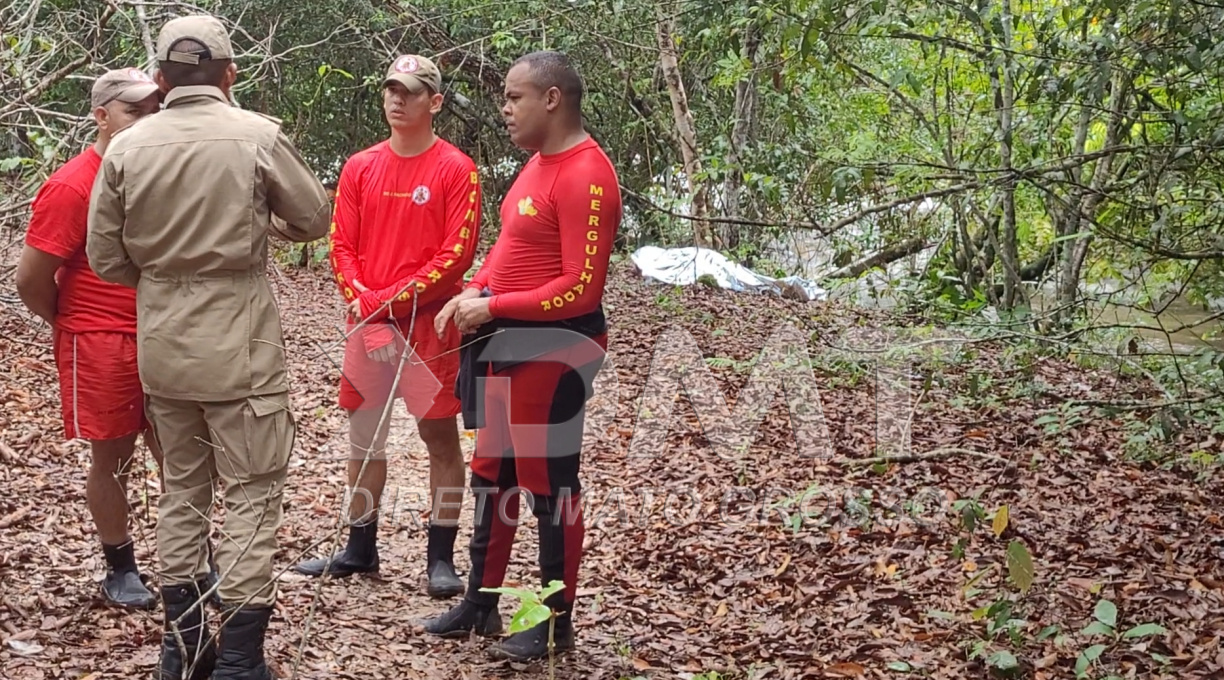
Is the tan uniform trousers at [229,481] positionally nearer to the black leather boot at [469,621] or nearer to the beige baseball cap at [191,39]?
the black leather boot at [469,621]

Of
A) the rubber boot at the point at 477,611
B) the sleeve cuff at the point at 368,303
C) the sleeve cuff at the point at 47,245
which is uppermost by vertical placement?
the sleeve cuff at the point at 47,245

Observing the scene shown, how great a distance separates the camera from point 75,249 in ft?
12.2

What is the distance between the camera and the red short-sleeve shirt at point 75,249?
12.0 feet

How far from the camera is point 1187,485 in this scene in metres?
5.30

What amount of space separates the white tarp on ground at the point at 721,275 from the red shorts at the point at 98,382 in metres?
8.11

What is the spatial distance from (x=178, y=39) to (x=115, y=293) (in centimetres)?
101

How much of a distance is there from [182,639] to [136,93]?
183 cm

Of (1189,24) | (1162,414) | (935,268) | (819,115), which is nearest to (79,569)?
(1162,414)

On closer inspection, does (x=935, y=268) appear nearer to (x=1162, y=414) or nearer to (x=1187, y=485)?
(x=1187, y=485)

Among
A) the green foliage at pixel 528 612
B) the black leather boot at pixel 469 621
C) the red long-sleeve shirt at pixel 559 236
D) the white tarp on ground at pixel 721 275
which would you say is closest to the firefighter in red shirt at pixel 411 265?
the black leather boot at pixel 469 621

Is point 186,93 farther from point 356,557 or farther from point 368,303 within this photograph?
point 356,557

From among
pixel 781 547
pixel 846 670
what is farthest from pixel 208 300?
pixel 781 547

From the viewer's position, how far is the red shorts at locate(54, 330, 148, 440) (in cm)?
380

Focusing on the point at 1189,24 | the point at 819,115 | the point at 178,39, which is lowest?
the point at 178,39
